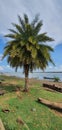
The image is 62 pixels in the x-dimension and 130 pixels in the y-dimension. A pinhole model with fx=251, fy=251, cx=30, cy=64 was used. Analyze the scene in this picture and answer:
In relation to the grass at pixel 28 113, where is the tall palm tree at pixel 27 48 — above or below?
above

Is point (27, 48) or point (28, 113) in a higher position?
point (27, 48)

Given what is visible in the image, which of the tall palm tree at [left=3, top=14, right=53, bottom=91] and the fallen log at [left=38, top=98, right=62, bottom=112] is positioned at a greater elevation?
the tall palm tree at [left=3, top=14, right=53, bottom=91]

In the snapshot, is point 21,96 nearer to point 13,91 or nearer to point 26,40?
point 13,91

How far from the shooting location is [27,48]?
100ft


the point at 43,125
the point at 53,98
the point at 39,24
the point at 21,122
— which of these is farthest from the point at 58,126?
the point at 39,24

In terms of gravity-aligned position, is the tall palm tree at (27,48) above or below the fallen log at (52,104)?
above

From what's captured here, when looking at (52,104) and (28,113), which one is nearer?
(28,113)

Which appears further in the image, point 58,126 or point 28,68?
point 28,68

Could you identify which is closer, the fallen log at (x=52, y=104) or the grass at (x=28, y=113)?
the grass at (x=28, y=113)

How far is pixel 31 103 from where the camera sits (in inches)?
1099

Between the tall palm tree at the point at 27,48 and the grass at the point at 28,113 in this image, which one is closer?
the grass at the point at 28,113

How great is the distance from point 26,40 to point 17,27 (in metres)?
2.30

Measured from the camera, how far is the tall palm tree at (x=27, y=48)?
30859mm

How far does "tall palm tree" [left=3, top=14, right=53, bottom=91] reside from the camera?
30.9 m
